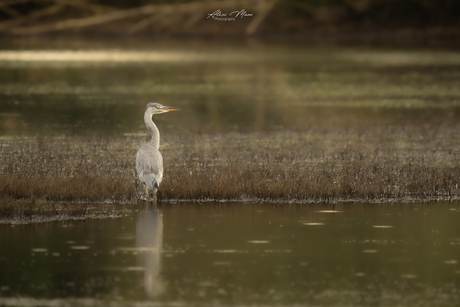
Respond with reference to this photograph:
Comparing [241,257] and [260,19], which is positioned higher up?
[260,19]

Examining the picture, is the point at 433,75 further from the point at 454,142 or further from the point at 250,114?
the point at 454,142

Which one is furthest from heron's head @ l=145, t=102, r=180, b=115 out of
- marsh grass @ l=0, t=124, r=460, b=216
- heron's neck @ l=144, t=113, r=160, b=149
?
marsh grass @ l=0, t=124, r=460, b=216

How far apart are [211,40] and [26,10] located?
10.6m

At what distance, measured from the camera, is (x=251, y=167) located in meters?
14.3

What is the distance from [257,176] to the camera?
13.1m

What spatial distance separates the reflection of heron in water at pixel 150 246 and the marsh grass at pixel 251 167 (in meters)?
0.94

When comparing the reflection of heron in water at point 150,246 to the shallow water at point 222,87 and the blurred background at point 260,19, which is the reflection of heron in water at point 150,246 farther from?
the blurred background at point 260,19

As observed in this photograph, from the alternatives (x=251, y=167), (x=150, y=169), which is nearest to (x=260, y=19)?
(x=251, y=167)

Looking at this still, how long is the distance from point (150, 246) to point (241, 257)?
1.02 meters

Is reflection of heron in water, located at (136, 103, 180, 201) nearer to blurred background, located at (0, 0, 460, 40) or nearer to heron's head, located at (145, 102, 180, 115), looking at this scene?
heron's head, located at (145, 102, 180, 115)

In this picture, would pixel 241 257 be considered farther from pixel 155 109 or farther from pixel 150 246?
pixel 155 109

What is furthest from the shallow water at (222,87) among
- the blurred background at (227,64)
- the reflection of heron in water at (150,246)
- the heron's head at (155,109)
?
the reflection of heron in water at (150,246)

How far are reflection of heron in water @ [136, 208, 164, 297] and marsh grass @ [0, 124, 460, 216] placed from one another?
944 millimetres

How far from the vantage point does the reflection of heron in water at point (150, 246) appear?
8.38 m
